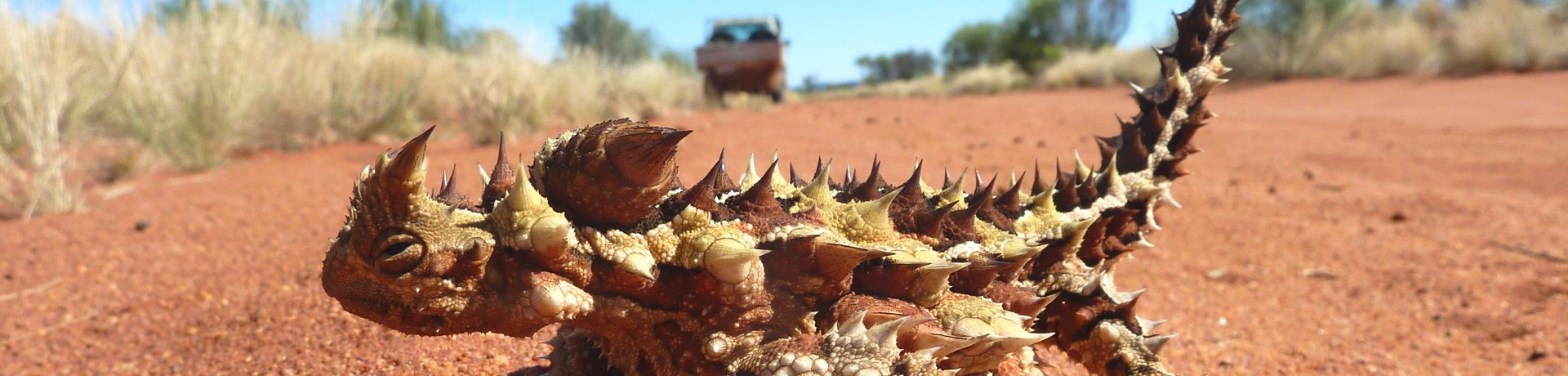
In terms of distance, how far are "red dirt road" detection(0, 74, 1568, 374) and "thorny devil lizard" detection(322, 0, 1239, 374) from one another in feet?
2.88

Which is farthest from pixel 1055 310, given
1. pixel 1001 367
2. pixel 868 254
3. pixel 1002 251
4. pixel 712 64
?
pixel 712 64

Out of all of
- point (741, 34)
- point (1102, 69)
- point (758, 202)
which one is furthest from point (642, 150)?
point (1102, 69)

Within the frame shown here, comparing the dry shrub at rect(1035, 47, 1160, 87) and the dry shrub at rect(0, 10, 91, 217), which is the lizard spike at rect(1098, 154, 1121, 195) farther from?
the dry shrub at rect(1035, 47, 1160, 87)

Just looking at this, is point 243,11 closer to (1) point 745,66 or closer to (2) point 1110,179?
(2) point 1110,179

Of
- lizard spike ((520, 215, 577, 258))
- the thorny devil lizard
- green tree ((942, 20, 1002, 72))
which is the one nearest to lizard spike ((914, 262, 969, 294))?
the thorny devil lizard

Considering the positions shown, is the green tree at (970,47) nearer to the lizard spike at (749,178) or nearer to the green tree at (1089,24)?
the green tree at (1089,24)

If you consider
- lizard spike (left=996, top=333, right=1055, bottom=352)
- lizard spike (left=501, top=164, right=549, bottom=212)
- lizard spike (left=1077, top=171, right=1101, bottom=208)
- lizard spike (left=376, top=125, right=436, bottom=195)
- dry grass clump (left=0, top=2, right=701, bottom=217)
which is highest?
lizard spike (left=376, top=125, right=436, bottom=195)

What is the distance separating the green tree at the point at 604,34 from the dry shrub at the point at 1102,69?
1446 centimetres

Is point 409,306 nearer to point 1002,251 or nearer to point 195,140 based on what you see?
point 1002,251

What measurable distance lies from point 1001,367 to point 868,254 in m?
0.61

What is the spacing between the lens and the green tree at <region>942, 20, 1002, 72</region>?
49.9 metres

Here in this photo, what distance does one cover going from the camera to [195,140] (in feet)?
24.0

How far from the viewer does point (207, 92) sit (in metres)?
7.54

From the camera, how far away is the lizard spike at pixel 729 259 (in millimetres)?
1312
